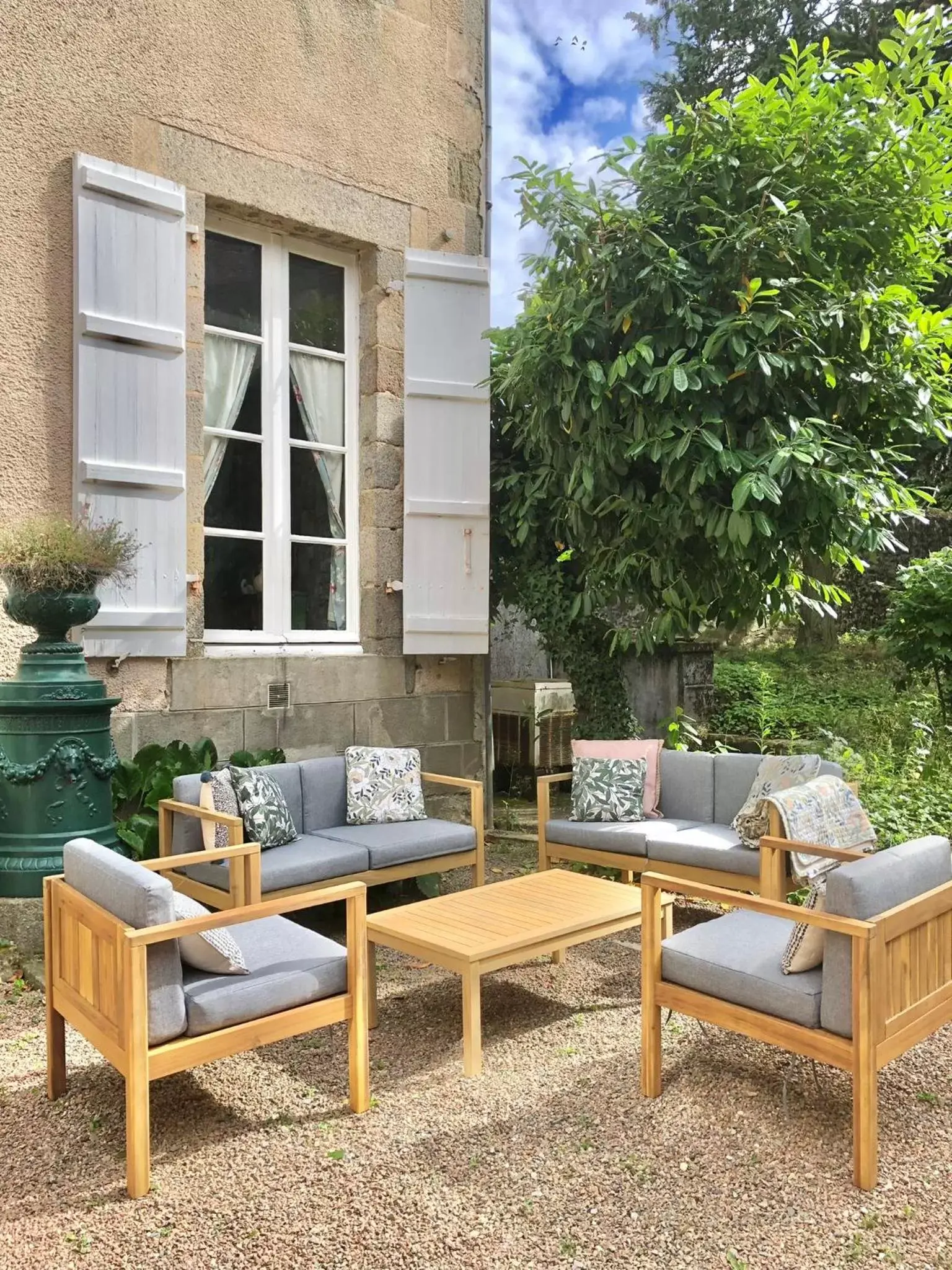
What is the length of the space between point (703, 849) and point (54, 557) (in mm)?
2920

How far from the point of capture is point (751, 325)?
4699 millimetres

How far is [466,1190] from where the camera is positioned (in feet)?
7.75

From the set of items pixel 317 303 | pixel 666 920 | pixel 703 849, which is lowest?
pixel 666 920

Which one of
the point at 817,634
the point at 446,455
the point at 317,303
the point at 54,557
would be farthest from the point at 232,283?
the point at 817,634

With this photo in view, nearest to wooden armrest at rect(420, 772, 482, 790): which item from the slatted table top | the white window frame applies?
the slatted table top

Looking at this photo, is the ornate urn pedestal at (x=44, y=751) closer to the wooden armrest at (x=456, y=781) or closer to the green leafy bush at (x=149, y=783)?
the green leafy bush at (x=149, y=783)

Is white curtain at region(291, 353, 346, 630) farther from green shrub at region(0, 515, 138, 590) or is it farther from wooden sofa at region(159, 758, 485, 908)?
green shrub at region(0, 515, 138, 590)

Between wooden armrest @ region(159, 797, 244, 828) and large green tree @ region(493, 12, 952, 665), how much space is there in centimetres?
240

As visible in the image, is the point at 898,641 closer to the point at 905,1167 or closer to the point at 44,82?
the point at 905,1167

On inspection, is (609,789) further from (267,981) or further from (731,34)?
(731,34)

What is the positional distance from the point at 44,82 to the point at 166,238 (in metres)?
0.80

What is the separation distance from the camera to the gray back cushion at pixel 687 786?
4.77 m

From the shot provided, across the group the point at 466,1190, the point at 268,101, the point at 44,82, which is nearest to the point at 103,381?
the point at 44,82

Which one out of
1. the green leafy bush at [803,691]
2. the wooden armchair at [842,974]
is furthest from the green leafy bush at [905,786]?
the wooden armchair at [842,974]
